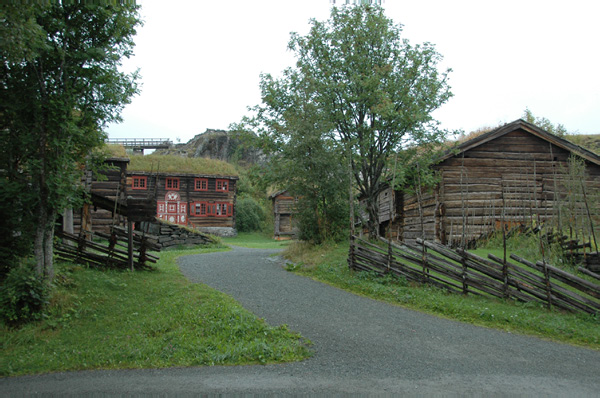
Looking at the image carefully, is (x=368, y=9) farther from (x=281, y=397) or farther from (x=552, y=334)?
(x=281, y=397)

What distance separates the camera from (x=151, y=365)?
20.2 ft

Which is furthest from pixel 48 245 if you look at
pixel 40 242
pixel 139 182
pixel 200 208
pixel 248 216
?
pixel 248 216

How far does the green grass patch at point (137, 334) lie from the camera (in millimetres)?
6340

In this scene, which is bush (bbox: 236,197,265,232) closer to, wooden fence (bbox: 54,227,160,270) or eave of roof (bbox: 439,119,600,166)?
eave of roof (bbox: 439,119,600,166)

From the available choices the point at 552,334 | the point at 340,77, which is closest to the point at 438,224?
the point at 340,77

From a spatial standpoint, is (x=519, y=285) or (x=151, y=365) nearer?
(x=151, y=365)

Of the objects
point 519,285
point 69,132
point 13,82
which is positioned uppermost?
point 13,82

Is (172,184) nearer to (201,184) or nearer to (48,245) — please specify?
(201,184)

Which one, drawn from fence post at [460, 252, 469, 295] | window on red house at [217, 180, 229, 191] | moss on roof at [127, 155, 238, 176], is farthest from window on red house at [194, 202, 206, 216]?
fence post at [460, 252, 469, 295]

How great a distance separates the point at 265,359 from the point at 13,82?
7650mm

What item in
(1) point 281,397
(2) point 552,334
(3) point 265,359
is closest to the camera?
(1) point 281,397

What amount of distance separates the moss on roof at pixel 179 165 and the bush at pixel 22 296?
30.4 m

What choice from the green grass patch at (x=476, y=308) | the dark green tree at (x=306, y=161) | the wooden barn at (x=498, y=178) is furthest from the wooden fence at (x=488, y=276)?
the wooden barn at (x=498, y=178)

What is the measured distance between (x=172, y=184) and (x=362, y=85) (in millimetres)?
26867
